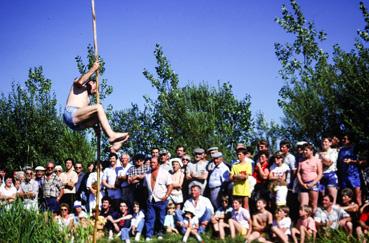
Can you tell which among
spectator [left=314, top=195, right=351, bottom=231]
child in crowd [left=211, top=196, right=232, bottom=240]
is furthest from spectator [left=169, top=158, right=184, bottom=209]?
spectator [left=314, top=195, right=351, bottom=231]

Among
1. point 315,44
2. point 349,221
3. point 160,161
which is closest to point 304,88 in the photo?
point 315,44

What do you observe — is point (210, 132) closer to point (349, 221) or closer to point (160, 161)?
point (160, 161)

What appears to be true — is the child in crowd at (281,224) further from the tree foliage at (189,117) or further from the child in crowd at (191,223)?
the tree foliage at (189,117)

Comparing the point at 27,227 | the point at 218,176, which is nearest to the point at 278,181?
the point at 218,176

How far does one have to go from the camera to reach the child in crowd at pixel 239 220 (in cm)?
899

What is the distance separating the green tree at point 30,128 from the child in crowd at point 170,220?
12974 mm

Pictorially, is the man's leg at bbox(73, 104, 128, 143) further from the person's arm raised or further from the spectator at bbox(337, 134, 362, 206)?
the spectator at bbox(337, 134, 362, 206)

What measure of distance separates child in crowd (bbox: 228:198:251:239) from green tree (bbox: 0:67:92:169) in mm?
14280

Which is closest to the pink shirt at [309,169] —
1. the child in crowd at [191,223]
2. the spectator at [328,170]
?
the spectator at [328,170]

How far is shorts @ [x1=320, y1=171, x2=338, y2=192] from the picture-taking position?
892 cm

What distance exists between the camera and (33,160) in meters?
23.1

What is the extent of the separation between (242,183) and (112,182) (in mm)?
3083

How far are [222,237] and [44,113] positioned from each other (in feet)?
56.4

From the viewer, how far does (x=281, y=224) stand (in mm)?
8633
